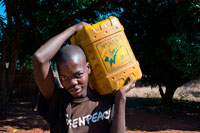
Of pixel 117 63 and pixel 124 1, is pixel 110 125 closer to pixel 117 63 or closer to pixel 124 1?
pixel 117 63

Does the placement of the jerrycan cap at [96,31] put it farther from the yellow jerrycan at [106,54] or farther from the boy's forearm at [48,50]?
the boy's forearm at [48,50]

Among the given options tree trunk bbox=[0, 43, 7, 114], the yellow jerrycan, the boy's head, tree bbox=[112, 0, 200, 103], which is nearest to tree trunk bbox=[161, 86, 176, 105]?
tree bbox=[112, 0, 200, 103]

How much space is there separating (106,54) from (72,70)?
11.4 inches

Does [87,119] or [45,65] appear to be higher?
[45,65]

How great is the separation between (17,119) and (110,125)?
5636 mm

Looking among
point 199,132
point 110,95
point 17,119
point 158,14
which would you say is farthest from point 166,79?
point 110,95

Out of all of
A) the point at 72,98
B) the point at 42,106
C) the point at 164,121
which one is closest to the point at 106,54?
the point at 72,98

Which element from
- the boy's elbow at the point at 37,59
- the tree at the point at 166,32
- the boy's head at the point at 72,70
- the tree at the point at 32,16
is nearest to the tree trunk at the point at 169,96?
the tree at the point at 166,32

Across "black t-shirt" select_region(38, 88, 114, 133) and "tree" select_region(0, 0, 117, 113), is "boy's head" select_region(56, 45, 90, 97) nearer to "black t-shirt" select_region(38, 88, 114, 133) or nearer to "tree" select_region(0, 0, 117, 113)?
"black t-shirt" select_region(38, 88, 114, 133)

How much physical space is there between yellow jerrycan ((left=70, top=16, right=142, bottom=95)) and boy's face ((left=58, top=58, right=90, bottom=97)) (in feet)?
0.44

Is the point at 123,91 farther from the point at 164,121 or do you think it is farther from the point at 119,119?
the point at 164,121

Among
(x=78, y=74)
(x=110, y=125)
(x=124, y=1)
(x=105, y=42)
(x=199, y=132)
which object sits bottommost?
(x=199, y=132)

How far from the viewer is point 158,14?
6.64m

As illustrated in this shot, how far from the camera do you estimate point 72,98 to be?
137 cm
